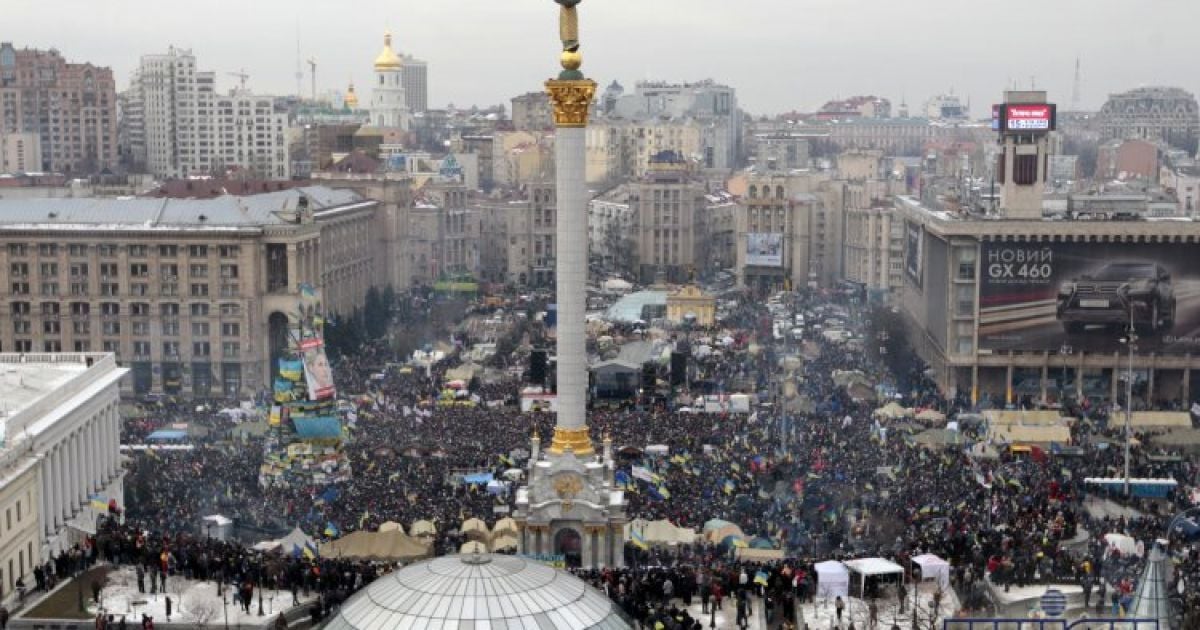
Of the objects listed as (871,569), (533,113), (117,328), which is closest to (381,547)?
(871,569)

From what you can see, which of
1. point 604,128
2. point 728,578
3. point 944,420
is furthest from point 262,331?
point 604,128

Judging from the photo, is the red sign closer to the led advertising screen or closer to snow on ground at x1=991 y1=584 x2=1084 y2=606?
the led advertising screen

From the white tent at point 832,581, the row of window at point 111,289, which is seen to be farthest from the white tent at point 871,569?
the row of window at point 111,289

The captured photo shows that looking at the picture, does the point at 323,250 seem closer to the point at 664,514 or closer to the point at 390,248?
the point at 390,248

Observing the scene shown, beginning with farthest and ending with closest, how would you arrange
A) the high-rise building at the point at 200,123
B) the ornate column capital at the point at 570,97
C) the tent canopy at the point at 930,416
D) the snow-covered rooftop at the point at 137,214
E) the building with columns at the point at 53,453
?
the high-rise building at the point at 200,123 → the snow-covered rooftop at the point at 137,214 → the tent canopy at the point at 930,416 → the ornate column capital at the point at 570,97 → the building with columns at the point at 53,453

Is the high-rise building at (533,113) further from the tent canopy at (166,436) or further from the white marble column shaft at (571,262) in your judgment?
the white marble column shaft at (571,262)
